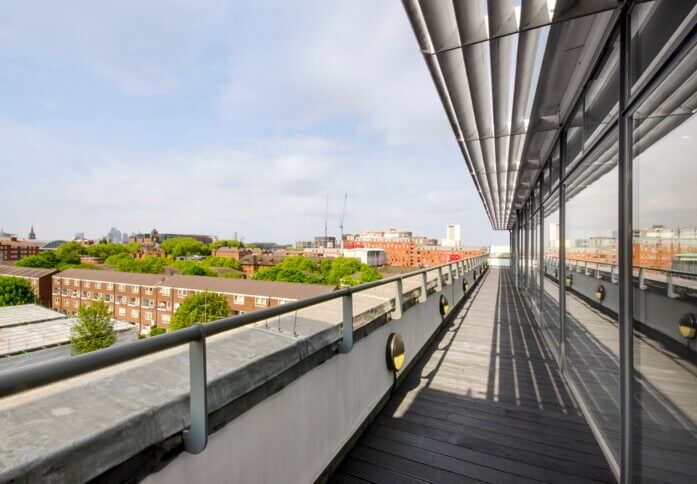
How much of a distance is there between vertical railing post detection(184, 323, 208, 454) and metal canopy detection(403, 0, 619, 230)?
2.03 metres

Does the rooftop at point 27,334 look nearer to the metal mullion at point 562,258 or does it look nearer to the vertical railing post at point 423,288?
the vertical railing post at point 423,288

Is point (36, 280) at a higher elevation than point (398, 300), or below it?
below

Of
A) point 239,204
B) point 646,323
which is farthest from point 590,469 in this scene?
point 239,204

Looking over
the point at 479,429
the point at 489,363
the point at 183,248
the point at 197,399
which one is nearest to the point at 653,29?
the point at 197,399

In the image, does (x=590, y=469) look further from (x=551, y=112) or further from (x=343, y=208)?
(x=343, y=208)

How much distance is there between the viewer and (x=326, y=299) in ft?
7.54

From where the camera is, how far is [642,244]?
74.9 inches

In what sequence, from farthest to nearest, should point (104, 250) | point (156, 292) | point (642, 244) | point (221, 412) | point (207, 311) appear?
point (104, 250) < point (156, 292) < point (207, 311) < point (642, 244) < point (221, 412)

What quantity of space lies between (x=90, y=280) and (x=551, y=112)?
34203 mm

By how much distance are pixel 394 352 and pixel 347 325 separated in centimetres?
107

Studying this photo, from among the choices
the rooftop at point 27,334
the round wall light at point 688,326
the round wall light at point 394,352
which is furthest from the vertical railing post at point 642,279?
the rooftop at point 27,334

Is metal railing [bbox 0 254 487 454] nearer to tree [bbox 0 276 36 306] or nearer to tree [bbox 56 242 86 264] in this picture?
tree [bbox 0 276 36 306]

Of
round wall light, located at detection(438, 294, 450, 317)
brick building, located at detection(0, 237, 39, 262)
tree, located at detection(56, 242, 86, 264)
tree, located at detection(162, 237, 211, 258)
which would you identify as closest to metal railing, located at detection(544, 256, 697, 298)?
round wall light, located at detection(438, 294, 450, 317)

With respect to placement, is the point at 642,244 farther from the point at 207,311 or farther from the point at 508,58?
the point at 207,311
